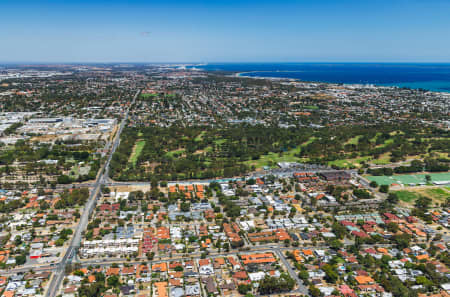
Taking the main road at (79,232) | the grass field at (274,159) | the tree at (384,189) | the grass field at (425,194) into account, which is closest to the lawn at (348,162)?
the grass field at (274,159)

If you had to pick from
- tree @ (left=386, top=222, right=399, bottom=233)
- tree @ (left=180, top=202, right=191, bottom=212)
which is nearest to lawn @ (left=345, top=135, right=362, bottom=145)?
tree @ (left=386, top=222, right=399, bottom=233)

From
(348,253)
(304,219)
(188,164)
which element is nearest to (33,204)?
(188,164)

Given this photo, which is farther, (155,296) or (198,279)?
(198,279)

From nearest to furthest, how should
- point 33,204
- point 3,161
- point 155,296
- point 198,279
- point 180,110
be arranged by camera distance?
point 155,296 → point 198,279 → point 33,204 → point 3,161 → point 180,110

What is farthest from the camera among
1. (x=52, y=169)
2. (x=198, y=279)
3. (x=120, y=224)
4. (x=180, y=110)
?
(x=180, y=110)

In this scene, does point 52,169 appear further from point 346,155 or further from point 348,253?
point 346,155

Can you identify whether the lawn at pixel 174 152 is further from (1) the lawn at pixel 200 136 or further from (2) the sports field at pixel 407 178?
(2) the sports field at pixel 407 178

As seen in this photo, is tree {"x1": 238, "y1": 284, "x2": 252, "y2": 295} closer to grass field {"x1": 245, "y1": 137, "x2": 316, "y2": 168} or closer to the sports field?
grass field {"x1": 245, "y1": 137, "x2": 316, "y2": 168}
